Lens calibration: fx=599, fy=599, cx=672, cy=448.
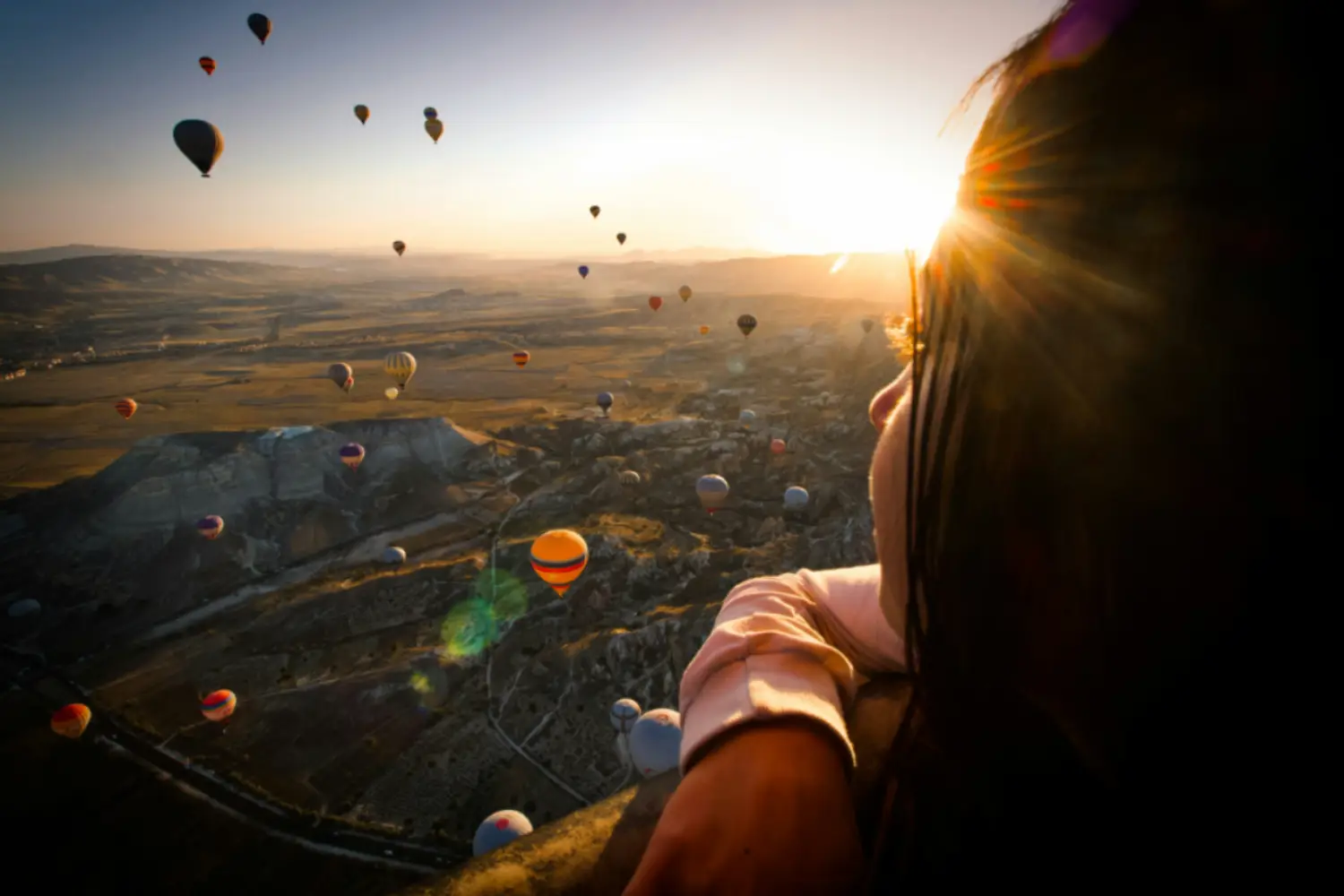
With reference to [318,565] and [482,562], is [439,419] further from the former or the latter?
[482,562]

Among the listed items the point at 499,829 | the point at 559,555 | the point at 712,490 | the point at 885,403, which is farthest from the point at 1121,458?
the point at 712,490

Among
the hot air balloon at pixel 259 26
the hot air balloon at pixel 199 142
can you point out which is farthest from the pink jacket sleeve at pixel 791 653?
the hot air balloon at pixel 259 26

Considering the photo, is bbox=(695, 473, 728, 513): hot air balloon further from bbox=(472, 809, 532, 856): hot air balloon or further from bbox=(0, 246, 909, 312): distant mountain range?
bbox=(0, 246, 909, 312): distant mountain range

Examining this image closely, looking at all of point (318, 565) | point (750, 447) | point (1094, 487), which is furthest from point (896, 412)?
point (750, 447)

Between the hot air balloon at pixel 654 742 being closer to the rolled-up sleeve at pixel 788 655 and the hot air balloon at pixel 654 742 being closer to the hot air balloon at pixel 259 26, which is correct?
the rolled-up sleeve at pixel 788 655

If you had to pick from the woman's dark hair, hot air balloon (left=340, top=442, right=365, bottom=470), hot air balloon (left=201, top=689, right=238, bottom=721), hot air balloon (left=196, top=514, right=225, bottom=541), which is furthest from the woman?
hot air balloon (left=340, top=442, right=365, bottom=470)

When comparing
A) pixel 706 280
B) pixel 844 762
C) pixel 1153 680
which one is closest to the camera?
pixel 1153 680
